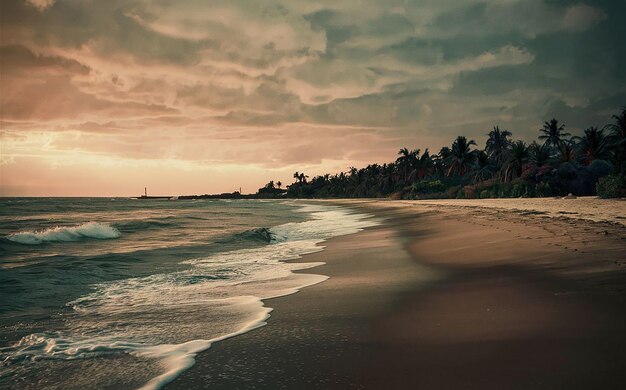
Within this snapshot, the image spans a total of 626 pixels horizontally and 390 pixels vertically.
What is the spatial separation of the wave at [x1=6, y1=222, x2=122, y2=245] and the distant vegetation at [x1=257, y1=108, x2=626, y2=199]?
1286 inches

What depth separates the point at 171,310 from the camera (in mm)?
6539

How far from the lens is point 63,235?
22.1 meters

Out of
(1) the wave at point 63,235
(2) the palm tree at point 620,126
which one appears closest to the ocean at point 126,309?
(1) the wave at point 63,235

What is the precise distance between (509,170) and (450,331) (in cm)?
6067

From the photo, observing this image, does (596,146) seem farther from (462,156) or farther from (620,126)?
(462,156)

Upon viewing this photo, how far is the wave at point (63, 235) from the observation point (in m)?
Answer: 20.4

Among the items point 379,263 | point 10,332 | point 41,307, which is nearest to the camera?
point 10,332

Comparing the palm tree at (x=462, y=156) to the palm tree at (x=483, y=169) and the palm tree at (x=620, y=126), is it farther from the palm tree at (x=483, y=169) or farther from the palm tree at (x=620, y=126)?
the palm tree at (x=620, y=126)

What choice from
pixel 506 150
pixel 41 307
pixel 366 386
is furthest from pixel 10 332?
pixel 506 150

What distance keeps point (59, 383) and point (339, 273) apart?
242 inches

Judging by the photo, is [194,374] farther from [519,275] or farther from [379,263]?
[379,263]

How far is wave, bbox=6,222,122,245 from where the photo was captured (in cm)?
2042

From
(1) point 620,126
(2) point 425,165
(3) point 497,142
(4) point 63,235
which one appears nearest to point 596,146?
(1) point 620,126

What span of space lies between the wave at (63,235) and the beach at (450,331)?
1845cm
